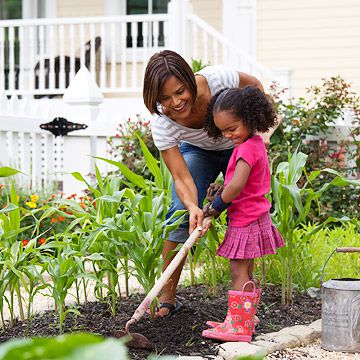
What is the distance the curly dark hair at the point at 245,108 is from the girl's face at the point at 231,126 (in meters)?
0.01

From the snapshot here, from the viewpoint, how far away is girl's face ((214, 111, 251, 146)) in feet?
10.3

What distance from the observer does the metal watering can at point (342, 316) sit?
334 cm

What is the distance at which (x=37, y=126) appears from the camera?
7.29 meters

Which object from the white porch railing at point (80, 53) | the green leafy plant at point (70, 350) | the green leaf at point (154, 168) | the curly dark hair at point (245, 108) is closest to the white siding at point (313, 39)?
the white porch railing at point (80, 53)

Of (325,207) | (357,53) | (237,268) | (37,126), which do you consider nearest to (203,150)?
(237,268)

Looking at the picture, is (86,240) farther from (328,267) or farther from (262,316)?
(328,267)

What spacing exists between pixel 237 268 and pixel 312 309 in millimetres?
734

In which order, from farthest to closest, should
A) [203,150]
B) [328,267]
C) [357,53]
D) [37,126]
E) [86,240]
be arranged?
[357,53], [37,126], [328,267], [203,150], [86,240]

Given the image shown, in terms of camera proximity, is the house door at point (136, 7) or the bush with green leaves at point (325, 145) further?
the house door at point (136, 7)

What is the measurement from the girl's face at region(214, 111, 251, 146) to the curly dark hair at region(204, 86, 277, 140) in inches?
0.5

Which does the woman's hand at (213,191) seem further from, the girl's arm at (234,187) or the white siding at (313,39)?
the white siding at (313,39)

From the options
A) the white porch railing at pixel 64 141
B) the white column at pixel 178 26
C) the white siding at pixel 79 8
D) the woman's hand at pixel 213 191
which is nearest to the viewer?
the woman's hand at pixel 213 191

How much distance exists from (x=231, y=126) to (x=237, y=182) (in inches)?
8.7

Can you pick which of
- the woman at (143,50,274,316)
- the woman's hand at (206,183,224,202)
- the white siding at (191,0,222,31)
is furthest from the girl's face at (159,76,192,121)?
the white siding at (191,0,222,31)
